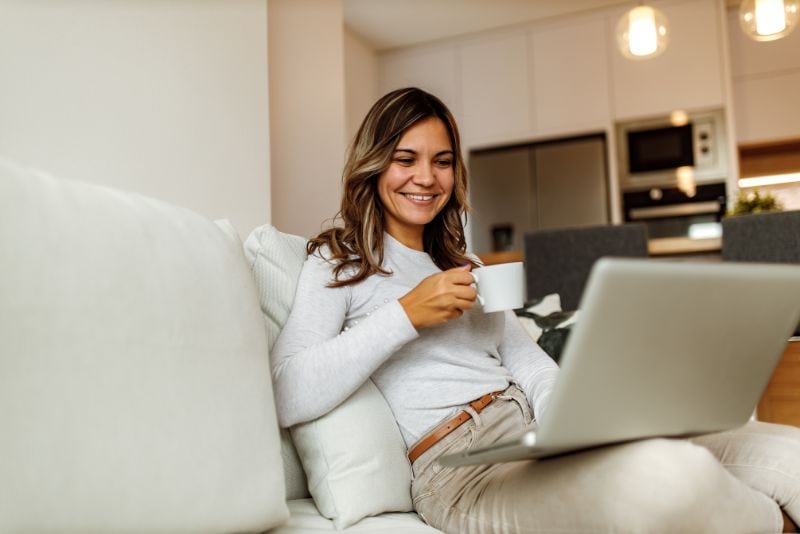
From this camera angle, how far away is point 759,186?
5.16 meters

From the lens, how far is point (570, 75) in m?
4.99

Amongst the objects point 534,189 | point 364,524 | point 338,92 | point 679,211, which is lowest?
point 364,524

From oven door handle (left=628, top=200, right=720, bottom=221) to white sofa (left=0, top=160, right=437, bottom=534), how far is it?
394 cm

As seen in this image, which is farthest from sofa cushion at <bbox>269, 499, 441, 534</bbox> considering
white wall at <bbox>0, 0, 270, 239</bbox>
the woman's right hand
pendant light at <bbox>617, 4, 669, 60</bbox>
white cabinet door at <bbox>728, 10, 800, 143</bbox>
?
white cabinet door at <bbox>728, 10, 800, 143</bbox>

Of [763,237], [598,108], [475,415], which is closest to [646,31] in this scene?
[763,237]

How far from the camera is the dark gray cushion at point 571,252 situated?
9.10ft

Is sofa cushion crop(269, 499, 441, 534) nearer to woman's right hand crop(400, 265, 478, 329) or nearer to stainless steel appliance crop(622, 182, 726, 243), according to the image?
woman's right hand crop(400, 265, 478, 329)

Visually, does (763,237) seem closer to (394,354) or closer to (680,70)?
(394,354)

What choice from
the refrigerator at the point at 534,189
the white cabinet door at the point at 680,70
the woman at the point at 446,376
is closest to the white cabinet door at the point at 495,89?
the refrigerator at the point at 534,189

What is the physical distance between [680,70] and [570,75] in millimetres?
673

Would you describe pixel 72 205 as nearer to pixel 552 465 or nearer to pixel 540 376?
pixel 552 465

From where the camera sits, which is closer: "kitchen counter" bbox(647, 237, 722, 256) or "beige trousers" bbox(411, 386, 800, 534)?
"beige trousers" bbox(411, 386, 800, 534)

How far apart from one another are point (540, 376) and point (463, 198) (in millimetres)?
405

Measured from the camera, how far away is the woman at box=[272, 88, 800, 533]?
0.93 metres
